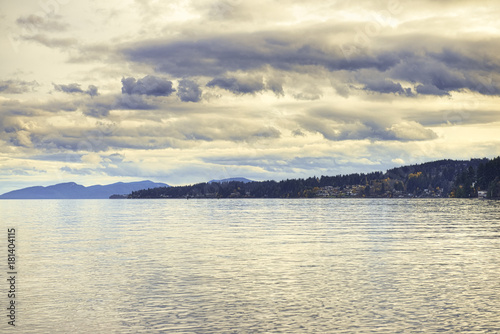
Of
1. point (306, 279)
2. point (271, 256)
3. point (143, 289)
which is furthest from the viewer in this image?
point (271, 256)

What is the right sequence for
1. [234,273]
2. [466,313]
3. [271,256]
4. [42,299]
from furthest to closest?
[271,256] < [234,273] < [42,299] < [466,313]

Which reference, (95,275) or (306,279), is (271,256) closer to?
(306,279)

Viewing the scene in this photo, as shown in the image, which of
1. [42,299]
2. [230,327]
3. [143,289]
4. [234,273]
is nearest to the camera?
[230,327]

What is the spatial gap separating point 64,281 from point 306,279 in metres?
20.4

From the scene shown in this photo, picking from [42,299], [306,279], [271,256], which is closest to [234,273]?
[306,279]

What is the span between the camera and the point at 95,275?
46.4 metres

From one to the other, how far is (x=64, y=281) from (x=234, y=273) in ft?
47.8

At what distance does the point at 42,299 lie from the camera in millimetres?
36281

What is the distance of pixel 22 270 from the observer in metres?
49.1

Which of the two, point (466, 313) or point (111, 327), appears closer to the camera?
point (111, 327)

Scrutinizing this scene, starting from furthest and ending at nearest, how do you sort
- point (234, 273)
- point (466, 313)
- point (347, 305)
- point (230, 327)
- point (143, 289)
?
1. point (234, 273)
2. point (143, 289)
3. point (347, 305)
4. point (466, 313)
5. point (230, 327)

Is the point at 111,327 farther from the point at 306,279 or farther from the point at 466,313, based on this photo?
the point at 466,313

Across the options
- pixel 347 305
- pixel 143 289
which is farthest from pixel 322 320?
pixel 143 289

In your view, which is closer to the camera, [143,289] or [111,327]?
[111,327]
